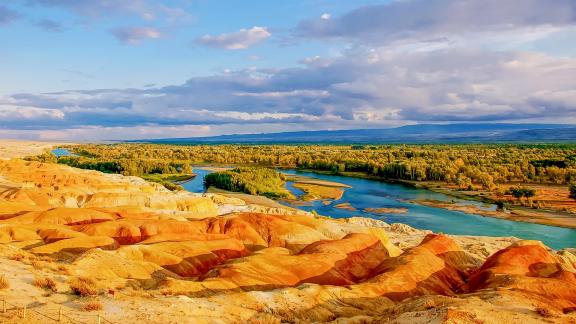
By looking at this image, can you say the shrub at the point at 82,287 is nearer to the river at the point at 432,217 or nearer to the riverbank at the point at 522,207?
the river at the point at 432,217

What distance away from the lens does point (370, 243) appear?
44.4 m

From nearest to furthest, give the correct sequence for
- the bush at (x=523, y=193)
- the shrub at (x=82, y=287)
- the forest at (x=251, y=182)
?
1. the shrub at (x=82, y=287)
2. the bush at (x=523, y=193)
3. the forest at (x=251, y=182)

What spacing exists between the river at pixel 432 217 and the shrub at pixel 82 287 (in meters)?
55.8

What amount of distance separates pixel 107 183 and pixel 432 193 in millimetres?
66729

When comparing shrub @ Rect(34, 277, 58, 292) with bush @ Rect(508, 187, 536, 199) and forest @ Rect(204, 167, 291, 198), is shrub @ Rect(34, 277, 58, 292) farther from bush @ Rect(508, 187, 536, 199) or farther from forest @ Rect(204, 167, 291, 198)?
bush @ Rect(508, 187, 536, 199)

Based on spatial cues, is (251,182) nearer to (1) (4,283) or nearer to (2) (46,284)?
(2) (46,284)

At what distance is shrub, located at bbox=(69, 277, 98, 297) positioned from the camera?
22.4m

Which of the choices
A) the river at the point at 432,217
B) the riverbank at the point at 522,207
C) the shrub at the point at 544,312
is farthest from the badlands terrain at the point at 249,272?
the riverbank at the point at 522,207

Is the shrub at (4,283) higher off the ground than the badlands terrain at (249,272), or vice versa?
the shrub at (4,283)

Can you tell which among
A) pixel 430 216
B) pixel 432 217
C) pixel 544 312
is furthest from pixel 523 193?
pixel 544 312

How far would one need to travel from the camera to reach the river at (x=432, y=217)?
68.5 metres

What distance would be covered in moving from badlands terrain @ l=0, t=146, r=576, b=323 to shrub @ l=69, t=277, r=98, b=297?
6cm

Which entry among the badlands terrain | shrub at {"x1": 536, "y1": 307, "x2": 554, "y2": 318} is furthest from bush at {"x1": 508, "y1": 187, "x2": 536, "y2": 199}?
shrub at {"x1": 536, "y1": 307, "x2": 554, "y2": 318}

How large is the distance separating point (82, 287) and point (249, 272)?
10797 mm
